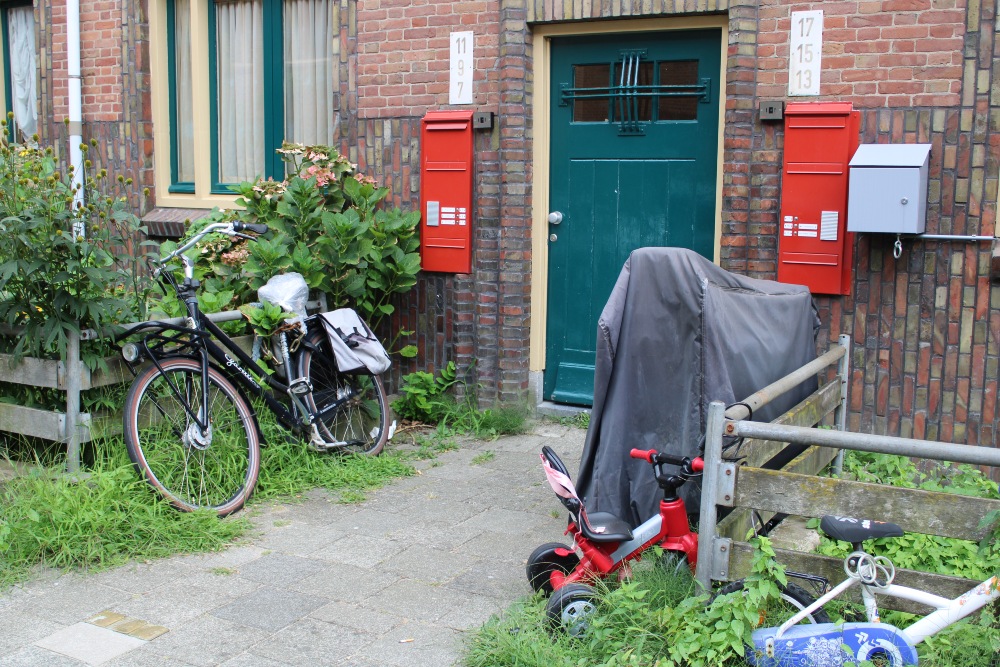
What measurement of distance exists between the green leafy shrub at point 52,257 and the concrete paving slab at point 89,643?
154 centimetres

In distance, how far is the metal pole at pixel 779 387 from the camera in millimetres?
3639

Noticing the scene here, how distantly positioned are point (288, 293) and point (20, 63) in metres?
6.17

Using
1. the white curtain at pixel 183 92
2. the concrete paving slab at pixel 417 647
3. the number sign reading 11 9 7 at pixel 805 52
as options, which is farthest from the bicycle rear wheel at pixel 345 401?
the white curtain at pixel 183 92

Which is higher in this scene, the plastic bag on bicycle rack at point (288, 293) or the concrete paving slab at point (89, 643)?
the plastic bag on bicycle rack at point (288, 293)

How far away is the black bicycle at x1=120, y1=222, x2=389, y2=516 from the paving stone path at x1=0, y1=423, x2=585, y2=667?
0.36 meters

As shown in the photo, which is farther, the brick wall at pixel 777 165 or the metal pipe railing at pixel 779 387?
the brick wall at pixel 777 165

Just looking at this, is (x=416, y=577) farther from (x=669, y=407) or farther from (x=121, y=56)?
(x=121, y=56)

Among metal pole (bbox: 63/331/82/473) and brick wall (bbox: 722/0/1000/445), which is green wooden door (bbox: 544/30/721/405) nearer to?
Answer: brick wall (bbox: 722/0/1000/445)

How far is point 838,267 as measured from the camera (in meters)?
6.08

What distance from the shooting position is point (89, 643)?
387 centimetres

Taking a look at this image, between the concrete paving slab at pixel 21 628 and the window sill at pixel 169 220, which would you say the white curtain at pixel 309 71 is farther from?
the concrete paving slab at pixel 21 628

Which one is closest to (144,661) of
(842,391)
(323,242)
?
(323,242)

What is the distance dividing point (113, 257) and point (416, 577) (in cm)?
222

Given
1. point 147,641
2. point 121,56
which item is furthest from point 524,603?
point 121,56
